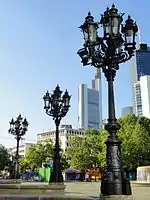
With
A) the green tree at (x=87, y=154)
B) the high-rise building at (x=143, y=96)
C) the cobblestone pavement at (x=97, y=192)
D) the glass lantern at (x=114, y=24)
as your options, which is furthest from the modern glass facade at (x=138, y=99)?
the glass lantern at (x=114, y=24)

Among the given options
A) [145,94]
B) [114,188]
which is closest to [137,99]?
[145,94]

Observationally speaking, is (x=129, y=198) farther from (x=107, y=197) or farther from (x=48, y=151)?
(x=48, y=151)

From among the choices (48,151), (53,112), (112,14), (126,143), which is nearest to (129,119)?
(126,143)

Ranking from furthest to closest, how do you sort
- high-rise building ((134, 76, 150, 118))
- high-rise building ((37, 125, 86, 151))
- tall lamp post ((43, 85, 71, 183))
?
1. high-rise building ((37, 125, 86, 151))
2. high-rise building ((134, 76, 150, 118))
3. tall lamp post ((43, 85, 71, 183))

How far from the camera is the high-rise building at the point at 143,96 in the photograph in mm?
118062

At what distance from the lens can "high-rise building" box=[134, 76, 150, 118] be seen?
387 ft

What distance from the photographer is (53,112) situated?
19750 mm

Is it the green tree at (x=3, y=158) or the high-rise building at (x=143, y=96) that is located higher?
the high-rise building at (x=143, y=96)

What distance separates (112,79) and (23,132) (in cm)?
1741

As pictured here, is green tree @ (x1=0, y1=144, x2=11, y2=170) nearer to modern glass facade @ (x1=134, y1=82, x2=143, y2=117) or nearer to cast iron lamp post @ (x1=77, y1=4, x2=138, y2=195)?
cast iron lamp post @ (x1=77, y1=4, x2=138, y2=195)

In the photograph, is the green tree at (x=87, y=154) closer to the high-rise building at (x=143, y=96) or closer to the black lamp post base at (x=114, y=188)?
the high-rise building at (x=143, y=96)

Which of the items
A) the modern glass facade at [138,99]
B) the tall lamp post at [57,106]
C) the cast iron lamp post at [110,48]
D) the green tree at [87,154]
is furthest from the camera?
the modern glass facade at [138,99]

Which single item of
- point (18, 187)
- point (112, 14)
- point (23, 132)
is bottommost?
point (18, 187)

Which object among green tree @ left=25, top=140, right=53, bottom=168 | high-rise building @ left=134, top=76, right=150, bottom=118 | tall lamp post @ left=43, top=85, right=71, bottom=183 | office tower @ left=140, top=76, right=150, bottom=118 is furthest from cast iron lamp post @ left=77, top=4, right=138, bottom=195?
office tower @ left=140, top=76, right=150, bottom=118
